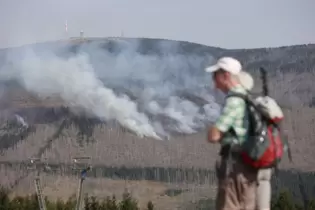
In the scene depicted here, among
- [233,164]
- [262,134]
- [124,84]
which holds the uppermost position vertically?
[124,84]

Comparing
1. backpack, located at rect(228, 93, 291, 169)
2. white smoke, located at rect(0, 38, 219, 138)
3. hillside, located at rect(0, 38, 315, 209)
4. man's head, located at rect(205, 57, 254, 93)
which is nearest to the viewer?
backpack, located at rect(228, 93, 291, 169)

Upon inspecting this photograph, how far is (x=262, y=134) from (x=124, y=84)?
68871mm

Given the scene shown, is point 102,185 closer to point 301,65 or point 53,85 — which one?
point 53,85

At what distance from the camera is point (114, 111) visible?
2756 inches

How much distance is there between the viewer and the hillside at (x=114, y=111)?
67.4 meters

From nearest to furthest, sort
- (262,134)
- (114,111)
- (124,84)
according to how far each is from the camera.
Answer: (262,134), (114,111), (124,84)

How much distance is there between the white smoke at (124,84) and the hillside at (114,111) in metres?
0.10

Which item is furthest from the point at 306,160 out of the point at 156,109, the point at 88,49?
the point at 88,49

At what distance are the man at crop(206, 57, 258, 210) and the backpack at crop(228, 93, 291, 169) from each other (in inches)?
1.7

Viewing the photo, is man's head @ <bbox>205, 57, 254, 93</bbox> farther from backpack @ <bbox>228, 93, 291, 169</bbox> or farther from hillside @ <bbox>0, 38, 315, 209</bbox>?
hillside @ <bbox>0, 38, 315, 209</bbox>

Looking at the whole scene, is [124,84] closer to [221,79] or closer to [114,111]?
[114,111]

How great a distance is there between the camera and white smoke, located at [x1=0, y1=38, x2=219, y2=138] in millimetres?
65875

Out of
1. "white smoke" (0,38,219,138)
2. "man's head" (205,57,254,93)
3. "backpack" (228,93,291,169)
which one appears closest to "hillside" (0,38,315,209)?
"white smoke" (0,38,219,138)

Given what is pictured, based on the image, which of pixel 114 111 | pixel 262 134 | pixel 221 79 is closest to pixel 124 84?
pixel 114 111
